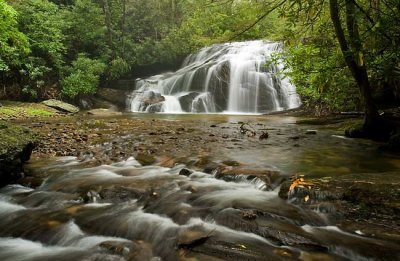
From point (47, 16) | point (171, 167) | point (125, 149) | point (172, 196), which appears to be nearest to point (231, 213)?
point (172, 196)

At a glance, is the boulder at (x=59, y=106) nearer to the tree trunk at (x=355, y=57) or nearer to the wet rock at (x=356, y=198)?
the tree trunk at (x=355, y=57)

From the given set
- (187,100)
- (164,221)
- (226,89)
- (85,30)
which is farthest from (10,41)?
(164,221)

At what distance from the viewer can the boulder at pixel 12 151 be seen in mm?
4742

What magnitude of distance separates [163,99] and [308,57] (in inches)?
629

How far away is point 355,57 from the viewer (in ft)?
19.5

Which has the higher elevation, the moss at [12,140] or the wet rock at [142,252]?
the moss at [12,140]

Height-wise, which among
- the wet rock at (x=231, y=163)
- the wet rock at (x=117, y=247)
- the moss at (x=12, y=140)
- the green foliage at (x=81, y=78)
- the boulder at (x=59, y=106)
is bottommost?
the wet rock at (x=117, y=247)

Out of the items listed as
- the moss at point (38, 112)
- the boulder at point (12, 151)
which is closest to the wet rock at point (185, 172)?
the boulder at point (12, 151)

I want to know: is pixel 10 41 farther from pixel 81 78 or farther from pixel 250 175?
pixel 250 175

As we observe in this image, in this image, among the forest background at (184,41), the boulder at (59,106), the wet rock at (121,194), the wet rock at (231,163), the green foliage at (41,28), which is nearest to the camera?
the wet rock at (121,194)

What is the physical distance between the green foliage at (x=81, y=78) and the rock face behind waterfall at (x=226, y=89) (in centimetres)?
295

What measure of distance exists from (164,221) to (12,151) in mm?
2731

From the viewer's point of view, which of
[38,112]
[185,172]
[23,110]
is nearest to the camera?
[185,172]

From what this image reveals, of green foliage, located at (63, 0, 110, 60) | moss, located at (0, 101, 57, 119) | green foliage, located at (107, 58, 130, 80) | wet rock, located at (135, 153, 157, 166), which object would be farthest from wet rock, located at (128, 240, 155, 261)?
green foliage, located at (107, 58, 130, 80)
